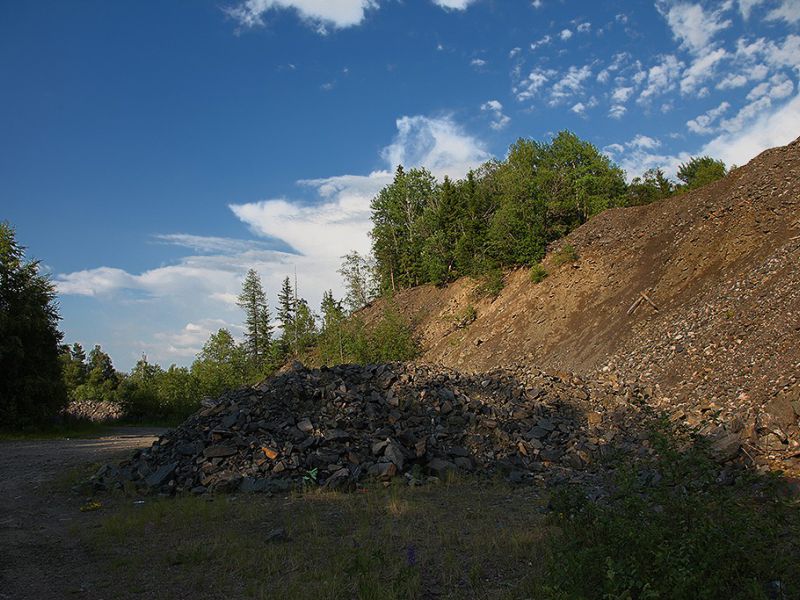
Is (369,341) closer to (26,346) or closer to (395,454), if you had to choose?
(26,346)

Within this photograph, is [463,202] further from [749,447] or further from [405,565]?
[405,565]

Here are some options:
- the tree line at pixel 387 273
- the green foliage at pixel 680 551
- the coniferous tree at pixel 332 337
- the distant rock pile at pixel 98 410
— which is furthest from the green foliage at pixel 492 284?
the green foliage at pixel 680 551

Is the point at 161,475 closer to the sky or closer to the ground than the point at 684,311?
closer to the ground

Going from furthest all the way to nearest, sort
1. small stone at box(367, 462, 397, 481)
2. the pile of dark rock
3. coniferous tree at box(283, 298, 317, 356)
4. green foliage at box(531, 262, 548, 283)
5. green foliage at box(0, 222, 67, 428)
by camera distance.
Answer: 1. coniferous tree at box(283, 298, 317, 356)
2. green foliage at box(531, 262, 548, 283)
3. green foliage at box(0, 222, 67, 428)
4. the pile of dark rock
5. small stone at box(367, 462, 397, 481)

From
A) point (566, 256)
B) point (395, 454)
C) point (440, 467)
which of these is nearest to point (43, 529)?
point (395, 454)

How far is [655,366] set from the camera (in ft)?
60.2

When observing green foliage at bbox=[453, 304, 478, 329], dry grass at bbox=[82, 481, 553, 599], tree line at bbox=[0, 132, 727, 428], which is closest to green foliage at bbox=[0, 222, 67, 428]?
tree line at bbox=[0, 132, 727, 428]

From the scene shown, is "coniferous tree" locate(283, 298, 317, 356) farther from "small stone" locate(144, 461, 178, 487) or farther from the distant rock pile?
"small stone" locate(144, 461, 178, 487)

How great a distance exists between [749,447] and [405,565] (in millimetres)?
8465

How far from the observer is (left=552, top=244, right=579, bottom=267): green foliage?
3206 centimetres

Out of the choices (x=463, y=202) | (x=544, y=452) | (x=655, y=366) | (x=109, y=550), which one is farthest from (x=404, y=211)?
(x=109, y=550)

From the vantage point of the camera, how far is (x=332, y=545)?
7242 mm

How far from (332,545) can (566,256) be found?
27.9 m

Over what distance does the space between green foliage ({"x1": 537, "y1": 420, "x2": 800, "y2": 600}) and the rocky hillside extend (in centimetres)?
146
